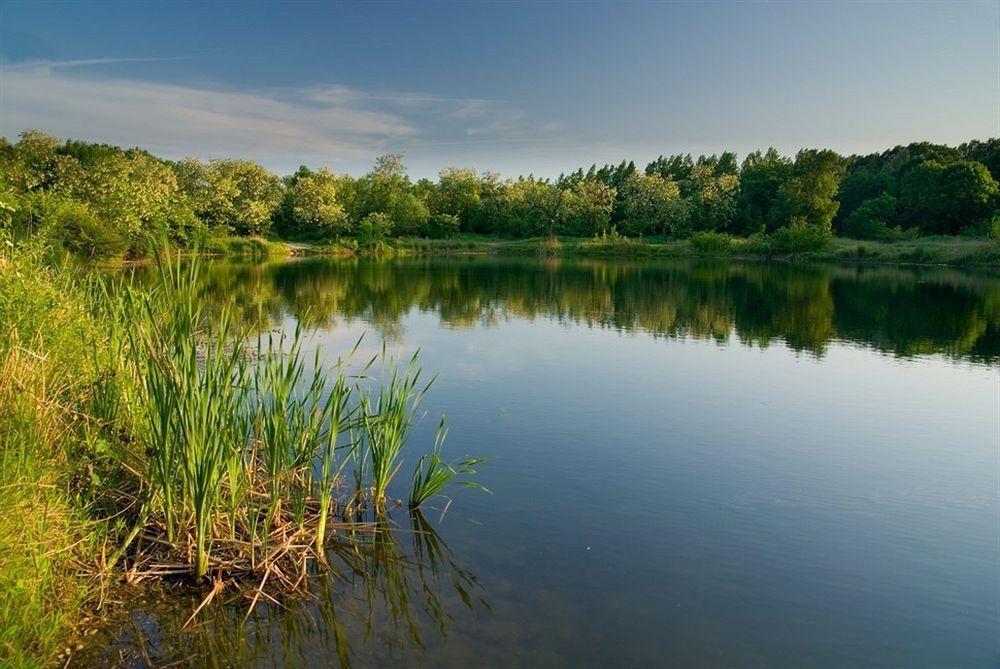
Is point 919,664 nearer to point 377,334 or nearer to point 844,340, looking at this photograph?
point 377,334

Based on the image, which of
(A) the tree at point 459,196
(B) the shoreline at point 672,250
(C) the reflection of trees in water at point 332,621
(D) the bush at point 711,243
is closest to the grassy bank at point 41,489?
(C) the reflection of trees in water at point 332,621

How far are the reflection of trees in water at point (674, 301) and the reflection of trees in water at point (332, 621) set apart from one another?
1233 cm

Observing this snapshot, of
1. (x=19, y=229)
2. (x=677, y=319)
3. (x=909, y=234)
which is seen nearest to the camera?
(x=19, y=229)

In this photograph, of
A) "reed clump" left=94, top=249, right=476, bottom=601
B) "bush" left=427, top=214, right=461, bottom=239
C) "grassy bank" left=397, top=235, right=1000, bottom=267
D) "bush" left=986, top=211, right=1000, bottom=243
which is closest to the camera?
"reed clump" left=94, top=249, right=476, bottom=601

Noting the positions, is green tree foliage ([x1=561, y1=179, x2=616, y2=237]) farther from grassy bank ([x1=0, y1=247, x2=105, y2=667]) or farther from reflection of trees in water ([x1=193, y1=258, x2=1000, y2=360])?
grassy bank ([x1=0, y1=247, x2=105, y2=667])

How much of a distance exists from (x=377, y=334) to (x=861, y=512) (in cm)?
1429

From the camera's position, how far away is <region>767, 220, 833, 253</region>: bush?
6378 centimetres

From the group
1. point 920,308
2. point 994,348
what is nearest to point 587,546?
point 994,348

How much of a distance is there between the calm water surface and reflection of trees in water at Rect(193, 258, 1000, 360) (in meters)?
3.19

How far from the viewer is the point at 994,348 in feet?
63.4

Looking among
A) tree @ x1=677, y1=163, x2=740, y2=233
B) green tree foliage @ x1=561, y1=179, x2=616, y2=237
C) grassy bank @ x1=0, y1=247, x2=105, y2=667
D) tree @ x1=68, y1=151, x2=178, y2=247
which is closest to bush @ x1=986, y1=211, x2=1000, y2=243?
tree @ x1=677, y1=163, x2=740, y2=233

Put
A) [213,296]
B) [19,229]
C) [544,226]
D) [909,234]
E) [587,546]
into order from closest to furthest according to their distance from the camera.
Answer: [587,546] < [19,229] < [213,296] < [909,234] < [544,226]

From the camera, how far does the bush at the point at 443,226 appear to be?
82438mm

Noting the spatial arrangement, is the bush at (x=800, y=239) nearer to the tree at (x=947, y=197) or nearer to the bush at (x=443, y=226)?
the tree at (x=947, y=197)
